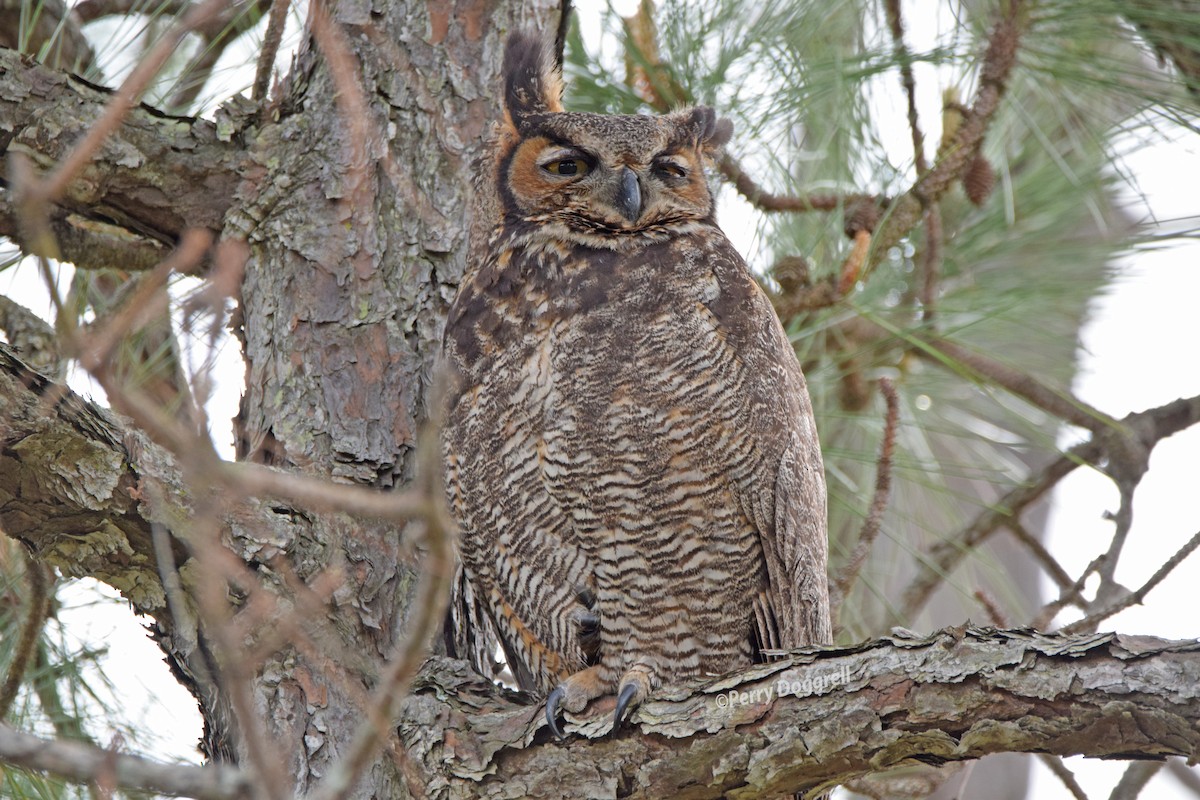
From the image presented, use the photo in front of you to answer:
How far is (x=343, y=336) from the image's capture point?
7.73 ft

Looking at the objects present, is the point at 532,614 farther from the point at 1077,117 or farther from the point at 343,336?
the point at 1077,117

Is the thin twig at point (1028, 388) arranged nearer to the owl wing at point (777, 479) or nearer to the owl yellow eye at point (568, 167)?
the owl wing at point (777, 479)

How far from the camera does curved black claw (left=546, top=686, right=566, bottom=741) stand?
1853 millimetres

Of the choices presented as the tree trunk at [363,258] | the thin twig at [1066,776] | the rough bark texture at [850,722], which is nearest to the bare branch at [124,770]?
the rough bark texture at [850,722]

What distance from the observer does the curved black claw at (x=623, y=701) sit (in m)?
1.83

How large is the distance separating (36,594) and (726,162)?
5.59 ft

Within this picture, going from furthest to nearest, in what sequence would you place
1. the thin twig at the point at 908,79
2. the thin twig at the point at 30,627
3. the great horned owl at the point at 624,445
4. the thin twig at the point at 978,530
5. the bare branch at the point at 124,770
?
the thin twig at the point at 908,79, the thin twig at the point at 978,530, the great horned owl at the point at 624,445, the thin twig at the point at 30,627, the bare branch at the point at 124,770

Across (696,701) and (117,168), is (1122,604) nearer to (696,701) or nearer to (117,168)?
(696,701)

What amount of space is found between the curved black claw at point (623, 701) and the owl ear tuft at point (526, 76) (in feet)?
3.88

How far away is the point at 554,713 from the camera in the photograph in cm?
190

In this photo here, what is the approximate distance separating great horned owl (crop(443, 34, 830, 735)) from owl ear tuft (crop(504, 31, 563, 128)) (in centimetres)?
10

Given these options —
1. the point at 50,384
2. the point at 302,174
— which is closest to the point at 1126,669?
the point at 50,384

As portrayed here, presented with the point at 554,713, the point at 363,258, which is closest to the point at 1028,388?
the point at 554,713

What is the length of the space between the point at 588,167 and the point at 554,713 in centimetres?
112
